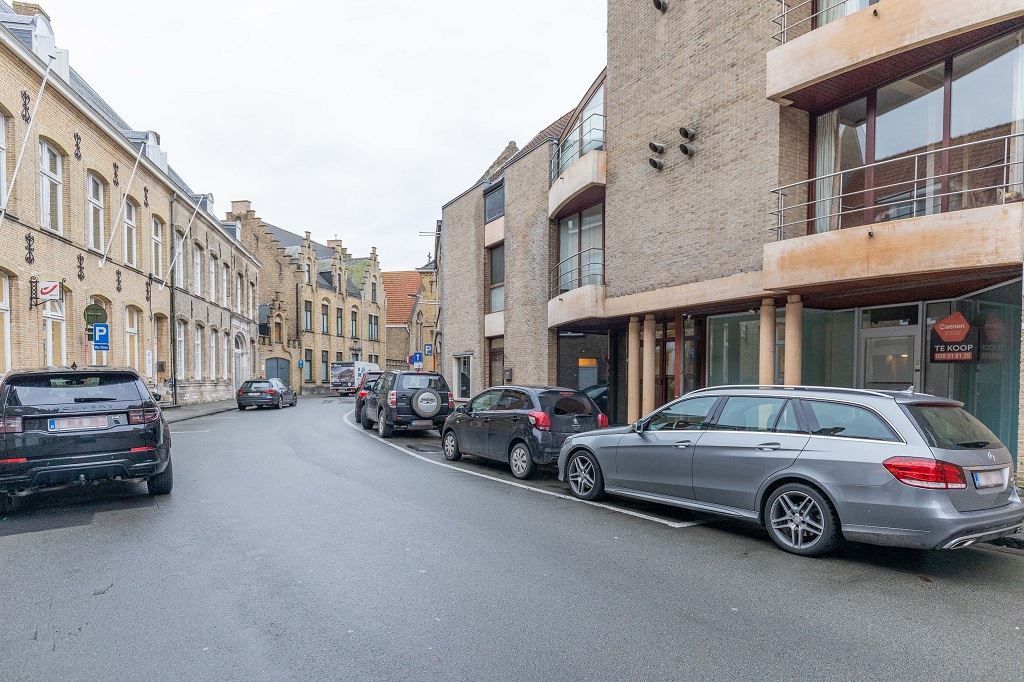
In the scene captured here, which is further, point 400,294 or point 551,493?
point 400,294

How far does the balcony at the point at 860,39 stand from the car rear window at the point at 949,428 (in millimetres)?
5820

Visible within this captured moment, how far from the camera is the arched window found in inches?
817

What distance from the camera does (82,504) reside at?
7.71 metres

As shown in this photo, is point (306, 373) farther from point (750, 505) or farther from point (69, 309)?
point (750, 505)

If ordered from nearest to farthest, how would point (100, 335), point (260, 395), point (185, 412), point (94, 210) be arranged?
point (100, 335) < point (94, 210) < point (185, 412) < point (260, 395)

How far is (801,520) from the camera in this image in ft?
19.1

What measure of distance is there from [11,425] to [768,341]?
35.9ft

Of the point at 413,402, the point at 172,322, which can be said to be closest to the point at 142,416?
the point at 413,402

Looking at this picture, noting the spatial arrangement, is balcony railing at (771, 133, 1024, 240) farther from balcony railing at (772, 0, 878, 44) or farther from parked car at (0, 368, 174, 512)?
parked car at (0, 368, 174, 512)

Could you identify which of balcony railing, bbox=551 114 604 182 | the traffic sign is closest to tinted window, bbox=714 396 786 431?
balcony railing, bbox=551 114 604 182

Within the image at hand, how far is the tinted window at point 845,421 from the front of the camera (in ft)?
18.2

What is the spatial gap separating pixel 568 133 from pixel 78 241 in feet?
50.0

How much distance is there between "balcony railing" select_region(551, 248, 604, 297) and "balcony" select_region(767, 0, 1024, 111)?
643 cm

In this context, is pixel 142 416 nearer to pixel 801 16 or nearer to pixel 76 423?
pixel 76 423
